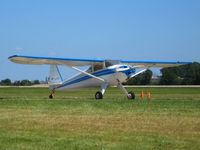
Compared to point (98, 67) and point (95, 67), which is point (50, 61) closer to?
point (95, 67)

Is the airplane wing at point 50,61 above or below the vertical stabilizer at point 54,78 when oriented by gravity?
above

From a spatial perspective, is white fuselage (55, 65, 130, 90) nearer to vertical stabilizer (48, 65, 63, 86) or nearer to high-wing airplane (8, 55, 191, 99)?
high-wing airplane (8, 55, 191, 99)

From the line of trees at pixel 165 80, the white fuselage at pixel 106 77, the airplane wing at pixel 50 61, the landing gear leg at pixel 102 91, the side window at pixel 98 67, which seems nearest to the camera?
the landing gear leg at pixel 102 91

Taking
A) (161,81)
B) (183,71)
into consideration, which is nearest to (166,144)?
(161,81)

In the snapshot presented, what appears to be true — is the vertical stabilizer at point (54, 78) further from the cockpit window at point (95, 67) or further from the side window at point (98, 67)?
the side window at point (98, 67)

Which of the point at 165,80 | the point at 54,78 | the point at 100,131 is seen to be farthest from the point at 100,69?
the point at 165,80

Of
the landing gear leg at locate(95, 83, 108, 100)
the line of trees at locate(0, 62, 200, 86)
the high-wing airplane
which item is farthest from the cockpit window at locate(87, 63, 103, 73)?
the line of trees at locate(0, 62, 200, 86)

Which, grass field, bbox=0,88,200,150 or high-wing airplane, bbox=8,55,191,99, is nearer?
grass field, bbox=0,88,200,150

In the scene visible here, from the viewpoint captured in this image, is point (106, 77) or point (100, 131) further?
point (106, 77)

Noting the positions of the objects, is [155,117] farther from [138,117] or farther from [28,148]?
[28,148]

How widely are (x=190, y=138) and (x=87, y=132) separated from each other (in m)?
2.40

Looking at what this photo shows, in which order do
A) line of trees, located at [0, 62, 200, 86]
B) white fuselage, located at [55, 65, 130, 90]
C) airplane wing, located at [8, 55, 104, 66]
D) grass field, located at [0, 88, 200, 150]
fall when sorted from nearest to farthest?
grass field, located at [0, 88, 200, 150] < airplane wing, located at [8, 55, 104, 66] < white fuselage, located at [55, 65, 130, 90] < line of trees, located at [0, 62, 200, 86]

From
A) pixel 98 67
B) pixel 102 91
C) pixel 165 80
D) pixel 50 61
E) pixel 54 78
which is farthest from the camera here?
pixel 165 80

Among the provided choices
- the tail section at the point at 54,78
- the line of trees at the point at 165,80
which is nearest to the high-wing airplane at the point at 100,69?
the tail section at the point at 54,78
